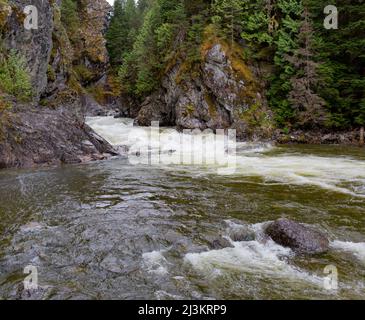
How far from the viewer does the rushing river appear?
224 inches

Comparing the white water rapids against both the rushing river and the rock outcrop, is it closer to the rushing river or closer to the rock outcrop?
the rushing river

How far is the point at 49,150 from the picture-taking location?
16.0m

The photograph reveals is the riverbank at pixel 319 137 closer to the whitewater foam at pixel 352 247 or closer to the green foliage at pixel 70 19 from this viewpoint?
the whitewater foam at pixel 352 247

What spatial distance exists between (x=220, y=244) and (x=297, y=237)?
150 centimetres

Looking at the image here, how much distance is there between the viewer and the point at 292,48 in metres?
26.3

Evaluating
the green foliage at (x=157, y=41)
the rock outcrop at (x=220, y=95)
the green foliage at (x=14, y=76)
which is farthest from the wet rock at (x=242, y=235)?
the green foliage at (x=157, y=41)

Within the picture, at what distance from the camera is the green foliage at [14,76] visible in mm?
18031

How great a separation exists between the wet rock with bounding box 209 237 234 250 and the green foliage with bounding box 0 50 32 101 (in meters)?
14.8

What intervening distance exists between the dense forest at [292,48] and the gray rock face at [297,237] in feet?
60.5

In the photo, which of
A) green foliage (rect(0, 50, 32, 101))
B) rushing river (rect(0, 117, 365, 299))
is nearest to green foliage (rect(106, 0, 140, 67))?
green foliage (rect(0, 50, 32, 101))

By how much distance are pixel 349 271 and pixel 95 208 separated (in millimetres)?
6065

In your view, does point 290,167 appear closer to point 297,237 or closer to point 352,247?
point 352,247

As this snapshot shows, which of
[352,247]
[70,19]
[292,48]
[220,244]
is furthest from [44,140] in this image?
[70,19]
